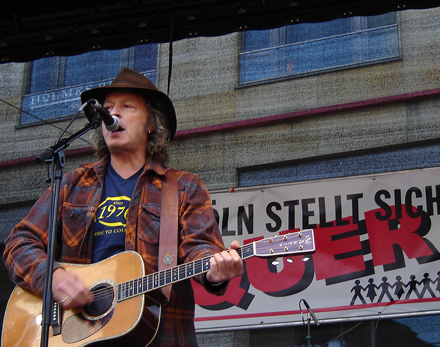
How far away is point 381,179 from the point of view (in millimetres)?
4617

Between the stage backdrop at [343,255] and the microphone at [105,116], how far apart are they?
2178 mm

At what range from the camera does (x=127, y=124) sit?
3184 mm

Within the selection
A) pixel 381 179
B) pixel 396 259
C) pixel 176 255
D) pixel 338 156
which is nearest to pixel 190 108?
pixel 338 156

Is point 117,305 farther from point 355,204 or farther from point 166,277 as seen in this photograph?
point 355,204

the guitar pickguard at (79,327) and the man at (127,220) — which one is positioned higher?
the man at (127,220)

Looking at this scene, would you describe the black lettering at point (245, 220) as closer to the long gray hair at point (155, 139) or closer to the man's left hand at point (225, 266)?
the long gray hair at point (155, 139)

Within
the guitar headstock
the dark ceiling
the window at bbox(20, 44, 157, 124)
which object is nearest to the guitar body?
the guitar headstock

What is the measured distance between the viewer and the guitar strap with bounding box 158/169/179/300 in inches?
108

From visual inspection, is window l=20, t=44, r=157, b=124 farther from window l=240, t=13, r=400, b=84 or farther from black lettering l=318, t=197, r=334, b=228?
black lettering l=318, t=197, r=334, b=228

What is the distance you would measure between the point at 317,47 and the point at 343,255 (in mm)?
1835

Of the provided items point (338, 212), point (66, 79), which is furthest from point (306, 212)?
point (66, 79)

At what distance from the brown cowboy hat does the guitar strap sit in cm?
50

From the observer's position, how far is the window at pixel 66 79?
5746mm

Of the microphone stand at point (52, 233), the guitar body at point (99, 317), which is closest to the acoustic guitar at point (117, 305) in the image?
the guitar body at point (99, 317)
